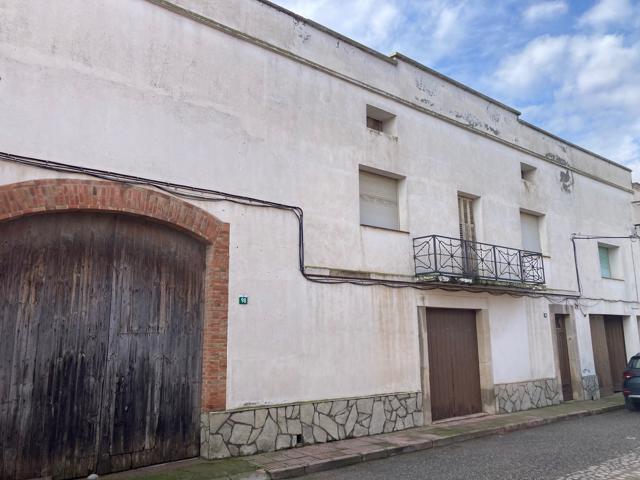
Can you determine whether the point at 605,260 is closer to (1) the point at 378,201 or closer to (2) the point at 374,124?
(1) the point at 378,201

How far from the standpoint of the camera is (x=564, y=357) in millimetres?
13289

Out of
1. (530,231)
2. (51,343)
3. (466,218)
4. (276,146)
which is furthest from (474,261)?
(51,343)

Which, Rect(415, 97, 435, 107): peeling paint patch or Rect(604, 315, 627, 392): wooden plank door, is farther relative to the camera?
Rect(604, 315, 627, 392): wooden plank door

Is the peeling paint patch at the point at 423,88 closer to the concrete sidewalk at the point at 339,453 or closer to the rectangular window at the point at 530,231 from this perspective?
Answer: the rectangular window at the point at 530,231

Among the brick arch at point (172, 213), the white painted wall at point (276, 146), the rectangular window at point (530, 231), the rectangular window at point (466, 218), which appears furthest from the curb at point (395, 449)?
the rectangular window at point (530, 231)

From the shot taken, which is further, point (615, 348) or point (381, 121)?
point (615, 348)

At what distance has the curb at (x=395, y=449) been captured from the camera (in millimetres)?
6461

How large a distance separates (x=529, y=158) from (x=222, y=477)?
1166 cm

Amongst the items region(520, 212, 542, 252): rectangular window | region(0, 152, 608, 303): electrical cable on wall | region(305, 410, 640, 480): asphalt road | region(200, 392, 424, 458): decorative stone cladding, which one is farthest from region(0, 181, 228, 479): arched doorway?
region(520, 212, 542, 252): rectangular window

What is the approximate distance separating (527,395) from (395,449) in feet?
18.1

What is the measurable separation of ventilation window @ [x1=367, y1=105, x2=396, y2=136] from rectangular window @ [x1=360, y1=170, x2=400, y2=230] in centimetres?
110

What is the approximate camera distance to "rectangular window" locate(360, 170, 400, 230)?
9.70 m

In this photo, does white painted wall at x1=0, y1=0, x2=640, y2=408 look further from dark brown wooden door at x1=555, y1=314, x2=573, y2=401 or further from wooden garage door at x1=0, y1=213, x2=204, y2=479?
dark brown wooden door at x1=555, y1=314, x2=573, y2=401

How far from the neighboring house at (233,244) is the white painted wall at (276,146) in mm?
35
